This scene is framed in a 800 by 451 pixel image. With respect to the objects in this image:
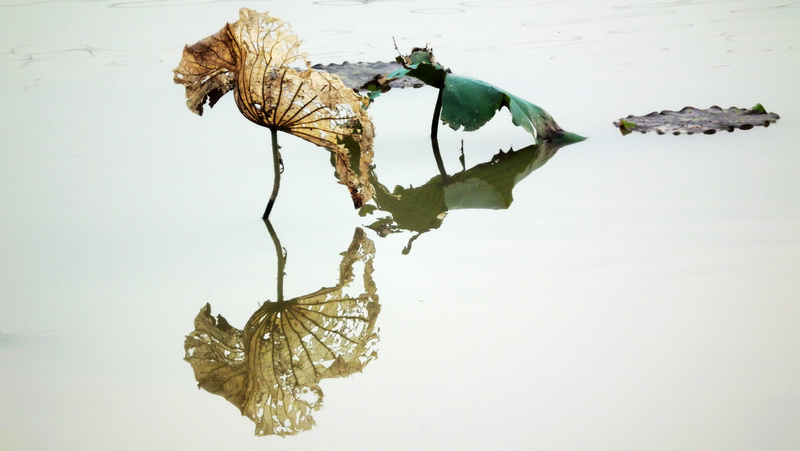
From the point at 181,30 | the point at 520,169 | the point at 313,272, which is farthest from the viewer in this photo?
the point at 181,30

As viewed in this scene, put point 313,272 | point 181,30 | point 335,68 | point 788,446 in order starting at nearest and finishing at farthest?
1. point 788,446
2. point 313,272
3. point 335,68
4. point 181,30

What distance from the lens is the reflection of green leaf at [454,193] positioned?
1.92m

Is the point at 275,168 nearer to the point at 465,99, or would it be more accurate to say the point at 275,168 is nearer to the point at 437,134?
the point at 465,99

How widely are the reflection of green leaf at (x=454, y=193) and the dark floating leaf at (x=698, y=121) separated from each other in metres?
0.30

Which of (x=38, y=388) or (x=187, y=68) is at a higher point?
(x=187, y=68)

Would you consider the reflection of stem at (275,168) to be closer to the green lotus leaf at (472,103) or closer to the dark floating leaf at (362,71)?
the green lotus leaf at (472,103)

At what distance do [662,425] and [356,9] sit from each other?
142 inches

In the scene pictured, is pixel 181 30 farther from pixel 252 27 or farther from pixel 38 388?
pixel 38 388

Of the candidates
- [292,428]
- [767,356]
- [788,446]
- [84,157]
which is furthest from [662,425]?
[84,157]

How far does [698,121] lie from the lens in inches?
98.0

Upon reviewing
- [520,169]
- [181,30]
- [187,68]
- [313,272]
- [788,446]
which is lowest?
[788,446]

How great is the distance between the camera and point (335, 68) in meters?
3.10

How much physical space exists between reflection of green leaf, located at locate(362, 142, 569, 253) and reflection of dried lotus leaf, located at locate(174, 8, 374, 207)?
15cm

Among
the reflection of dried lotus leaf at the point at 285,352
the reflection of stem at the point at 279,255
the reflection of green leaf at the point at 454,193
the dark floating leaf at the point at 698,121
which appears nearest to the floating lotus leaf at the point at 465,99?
the reflection of green leaf at the point at 454,193
